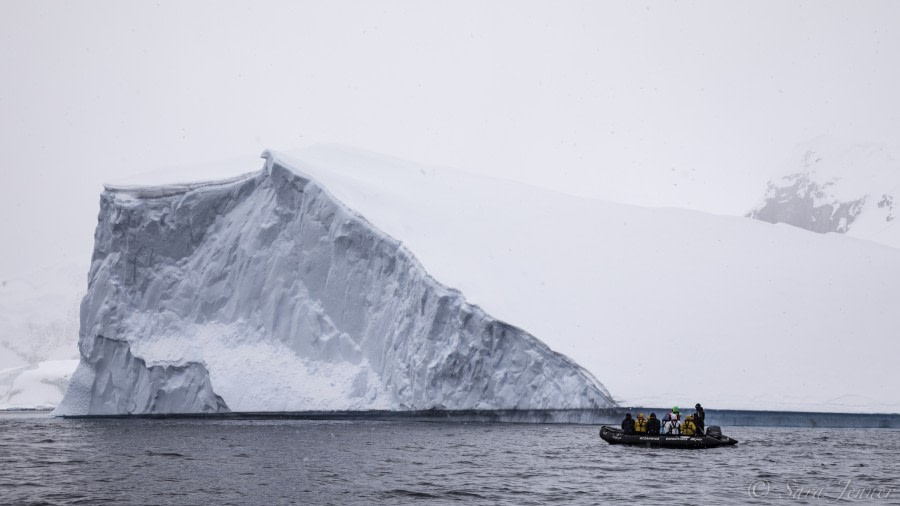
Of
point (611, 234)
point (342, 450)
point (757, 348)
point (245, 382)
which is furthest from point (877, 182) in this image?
point (342, 450)

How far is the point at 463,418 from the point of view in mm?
34688

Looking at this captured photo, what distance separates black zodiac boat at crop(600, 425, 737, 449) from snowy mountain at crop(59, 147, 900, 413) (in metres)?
4.88

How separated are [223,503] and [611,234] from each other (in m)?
32.0

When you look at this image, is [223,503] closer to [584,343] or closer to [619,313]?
[584,343]

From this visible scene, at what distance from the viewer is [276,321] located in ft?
127

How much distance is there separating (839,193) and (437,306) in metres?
88.7

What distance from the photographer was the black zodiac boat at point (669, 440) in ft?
82.6

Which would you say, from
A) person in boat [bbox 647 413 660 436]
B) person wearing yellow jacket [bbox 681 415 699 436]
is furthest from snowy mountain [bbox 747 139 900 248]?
person in boat [bbox 647 413 660 436]

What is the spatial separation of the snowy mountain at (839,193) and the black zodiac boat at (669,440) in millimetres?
72853

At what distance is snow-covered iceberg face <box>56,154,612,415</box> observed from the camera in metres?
33.2

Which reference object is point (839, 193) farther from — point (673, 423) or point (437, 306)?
point (673, 423)

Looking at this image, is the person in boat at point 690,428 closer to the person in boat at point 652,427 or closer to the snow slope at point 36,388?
the person in boat at point 652,427

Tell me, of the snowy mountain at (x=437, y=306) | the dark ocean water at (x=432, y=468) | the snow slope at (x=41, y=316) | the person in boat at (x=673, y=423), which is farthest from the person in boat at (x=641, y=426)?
the snow slope at (x=41, y=316)

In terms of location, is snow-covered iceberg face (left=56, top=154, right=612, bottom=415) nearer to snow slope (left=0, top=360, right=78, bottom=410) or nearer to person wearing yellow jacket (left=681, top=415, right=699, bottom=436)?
person wearing yellow jacket (left=681, top=415, right=699, bottom=436)
